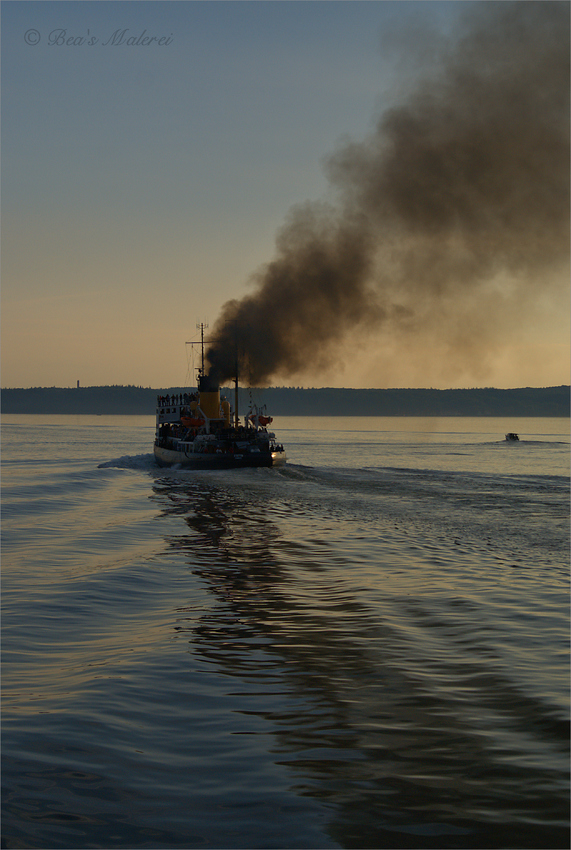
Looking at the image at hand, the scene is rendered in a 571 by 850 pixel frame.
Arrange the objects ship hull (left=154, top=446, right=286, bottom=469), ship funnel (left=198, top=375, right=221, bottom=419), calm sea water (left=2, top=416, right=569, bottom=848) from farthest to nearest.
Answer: ship funnel (left=198, top=375, right=221, bottom=419) < ship hull (left=154, top=446, right=286, bottom=469) < calm sea water (left=2, top=416, right=569, bottom=848)

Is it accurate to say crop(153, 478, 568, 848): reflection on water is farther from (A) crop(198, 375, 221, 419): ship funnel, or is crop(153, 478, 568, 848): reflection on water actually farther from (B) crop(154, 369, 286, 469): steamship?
(A) crop(198, 375, 221, 419): ship funnel

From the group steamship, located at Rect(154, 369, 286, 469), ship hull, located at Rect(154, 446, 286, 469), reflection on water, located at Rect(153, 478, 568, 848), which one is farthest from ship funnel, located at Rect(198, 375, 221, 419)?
reflection on water, located at Rect(153, 478, 568, 848)

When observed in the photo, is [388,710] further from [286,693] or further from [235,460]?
[235,460]

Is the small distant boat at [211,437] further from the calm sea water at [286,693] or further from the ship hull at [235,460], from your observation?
the calm sea water at [286,693]

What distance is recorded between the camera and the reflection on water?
6164mm

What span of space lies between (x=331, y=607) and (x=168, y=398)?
61.7m

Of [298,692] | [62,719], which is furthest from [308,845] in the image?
[62,719]

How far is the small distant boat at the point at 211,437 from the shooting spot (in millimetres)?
54656

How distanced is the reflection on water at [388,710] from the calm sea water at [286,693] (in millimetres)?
32

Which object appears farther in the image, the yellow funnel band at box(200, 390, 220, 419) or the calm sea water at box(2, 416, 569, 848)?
the yellow funnel band at box(200, 390, 220, 419)

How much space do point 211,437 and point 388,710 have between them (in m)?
50.2

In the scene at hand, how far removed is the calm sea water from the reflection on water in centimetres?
3

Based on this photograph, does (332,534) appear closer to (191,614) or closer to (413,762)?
(191,614)

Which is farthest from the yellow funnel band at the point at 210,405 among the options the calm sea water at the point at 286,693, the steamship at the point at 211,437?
the calm sea water at the point at 286,693
